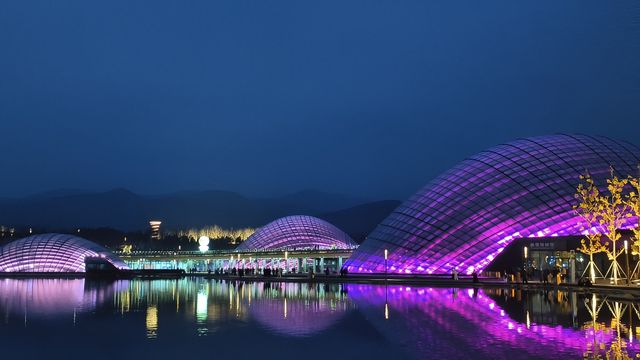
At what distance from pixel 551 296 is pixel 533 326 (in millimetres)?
18281

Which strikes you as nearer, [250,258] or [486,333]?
[486,333]

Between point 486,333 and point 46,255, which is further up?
point 46,255

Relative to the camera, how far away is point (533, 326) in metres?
22.1

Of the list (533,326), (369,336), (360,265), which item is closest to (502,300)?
(533,326)

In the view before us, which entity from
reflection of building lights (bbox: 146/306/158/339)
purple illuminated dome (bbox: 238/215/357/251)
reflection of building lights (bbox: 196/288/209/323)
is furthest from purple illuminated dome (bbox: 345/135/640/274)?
purple illuminated dome (bbox: 238/215/357/251)

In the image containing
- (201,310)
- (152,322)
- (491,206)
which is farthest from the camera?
(491,206)

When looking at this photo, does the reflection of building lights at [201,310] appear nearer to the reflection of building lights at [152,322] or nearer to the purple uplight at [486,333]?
the reflection of building lights at [152,322]

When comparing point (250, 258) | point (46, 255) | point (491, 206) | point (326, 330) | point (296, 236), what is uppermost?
point (491, 206)

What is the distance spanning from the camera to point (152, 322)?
24797mm

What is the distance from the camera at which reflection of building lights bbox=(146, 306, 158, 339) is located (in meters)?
20.9

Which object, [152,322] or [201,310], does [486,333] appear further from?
[201,310]

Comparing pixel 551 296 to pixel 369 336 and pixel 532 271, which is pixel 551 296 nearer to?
pixel 532 271

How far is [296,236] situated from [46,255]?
49.8 meters

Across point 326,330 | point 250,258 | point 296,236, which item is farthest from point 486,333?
point 296,236
